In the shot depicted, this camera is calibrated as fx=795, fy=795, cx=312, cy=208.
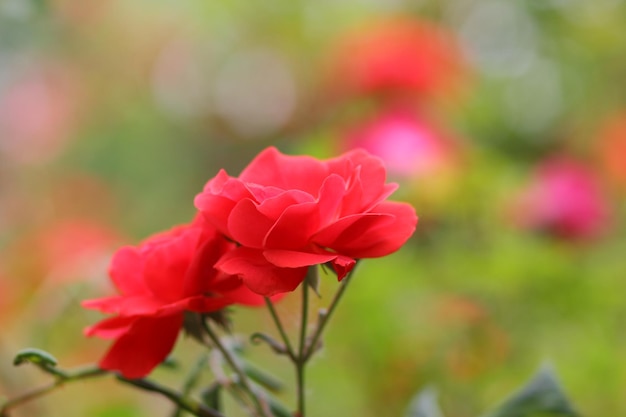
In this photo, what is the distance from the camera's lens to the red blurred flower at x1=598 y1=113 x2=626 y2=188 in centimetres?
120

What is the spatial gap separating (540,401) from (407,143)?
1.80 ft

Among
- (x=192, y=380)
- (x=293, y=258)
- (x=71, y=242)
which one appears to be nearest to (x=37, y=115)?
(x=71, y=242)

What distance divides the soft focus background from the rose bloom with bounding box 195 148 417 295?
0.10 m

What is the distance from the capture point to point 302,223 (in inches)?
11.3

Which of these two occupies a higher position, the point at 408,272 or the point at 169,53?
the point at 169,53

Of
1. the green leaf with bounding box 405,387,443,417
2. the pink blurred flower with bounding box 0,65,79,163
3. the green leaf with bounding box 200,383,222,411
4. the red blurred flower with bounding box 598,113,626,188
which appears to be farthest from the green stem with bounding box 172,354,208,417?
the pink blurred flower with bounding box 0,65,79,163

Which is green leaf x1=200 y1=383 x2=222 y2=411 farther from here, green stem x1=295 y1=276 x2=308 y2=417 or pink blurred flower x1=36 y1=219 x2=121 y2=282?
pink blurred flower x1=36 y1=219 x2=121 y2=282

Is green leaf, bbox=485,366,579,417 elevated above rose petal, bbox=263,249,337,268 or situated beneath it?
situated beneath

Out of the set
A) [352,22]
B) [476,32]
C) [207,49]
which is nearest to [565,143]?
[476,32]

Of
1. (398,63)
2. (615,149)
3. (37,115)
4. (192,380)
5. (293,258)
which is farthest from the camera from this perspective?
(37,115)

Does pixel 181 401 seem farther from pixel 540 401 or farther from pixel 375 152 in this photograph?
pixel 375 152

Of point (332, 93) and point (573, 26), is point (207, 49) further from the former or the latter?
point (573, 26)

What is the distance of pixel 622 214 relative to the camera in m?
1.17

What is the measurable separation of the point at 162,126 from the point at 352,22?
1.79 feet
